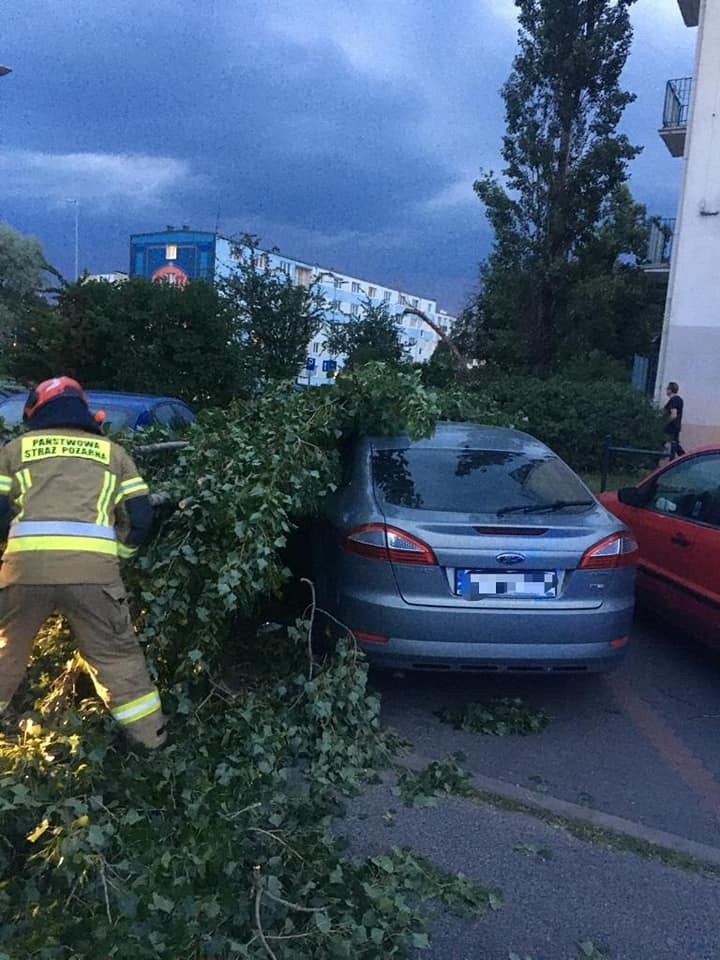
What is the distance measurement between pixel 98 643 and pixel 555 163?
60.4ft

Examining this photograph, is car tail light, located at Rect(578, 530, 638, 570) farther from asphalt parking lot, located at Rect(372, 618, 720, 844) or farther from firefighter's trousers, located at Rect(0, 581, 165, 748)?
firefighter's trousers, located at Rect(0, 581, 165, 748)

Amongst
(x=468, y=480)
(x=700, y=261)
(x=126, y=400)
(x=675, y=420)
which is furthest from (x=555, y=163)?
(x=468, y=480)

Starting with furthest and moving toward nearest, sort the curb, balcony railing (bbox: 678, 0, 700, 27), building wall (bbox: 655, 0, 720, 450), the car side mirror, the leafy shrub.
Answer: balcony railing (bbox: 678, 0, 700, 27)
building wall (bbox: 655, 0, 720, 450)
the car side mirror
the curb
the leafy shrub

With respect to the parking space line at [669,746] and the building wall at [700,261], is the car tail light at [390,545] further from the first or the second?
the building wall at [700,261]

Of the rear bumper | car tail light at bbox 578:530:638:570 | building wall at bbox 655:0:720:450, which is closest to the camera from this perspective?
the rear bumper

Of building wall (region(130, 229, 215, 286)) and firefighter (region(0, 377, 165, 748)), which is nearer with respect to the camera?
firefighter (region(0, 377, 165, 748))

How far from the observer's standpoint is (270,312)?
1527cm

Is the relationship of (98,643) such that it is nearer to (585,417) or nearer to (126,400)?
(126,400)

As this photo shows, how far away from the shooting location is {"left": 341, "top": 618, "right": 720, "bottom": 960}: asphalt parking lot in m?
2.92

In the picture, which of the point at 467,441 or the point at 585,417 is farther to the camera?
the point at 585,417

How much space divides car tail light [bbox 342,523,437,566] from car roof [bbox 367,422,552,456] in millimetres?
838

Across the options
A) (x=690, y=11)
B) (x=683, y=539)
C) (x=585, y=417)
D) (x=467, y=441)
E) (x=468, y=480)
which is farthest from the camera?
(x=690, y=11)

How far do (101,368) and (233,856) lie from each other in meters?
11.7

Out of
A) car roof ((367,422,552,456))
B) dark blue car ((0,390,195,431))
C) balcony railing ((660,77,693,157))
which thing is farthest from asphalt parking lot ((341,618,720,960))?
balcony railing ((660,77,693,157))
